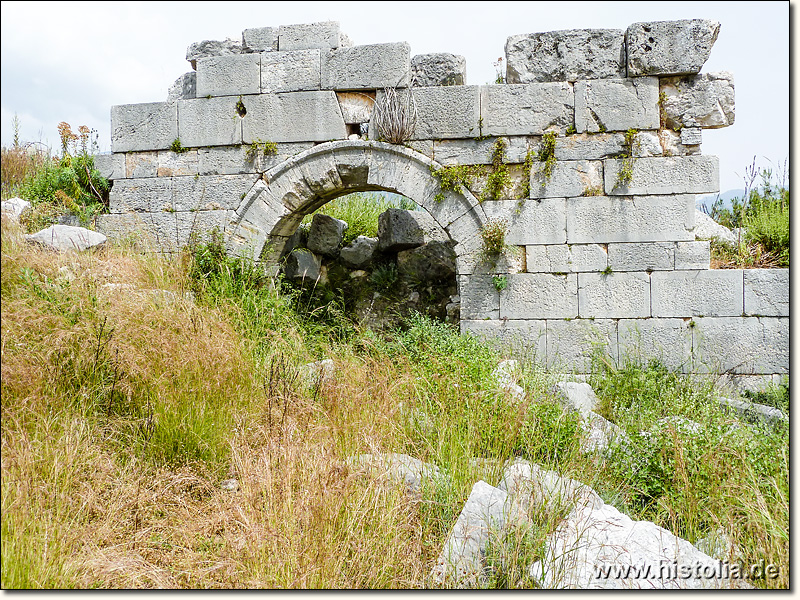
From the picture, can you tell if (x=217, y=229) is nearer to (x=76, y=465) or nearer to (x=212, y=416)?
(x=212, y=416)

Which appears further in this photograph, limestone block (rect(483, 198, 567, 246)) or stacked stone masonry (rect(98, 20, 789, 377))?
limestone block (rect(483, 198, 567, 246))

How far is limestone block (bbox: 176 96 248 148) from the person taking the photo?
6.30 meters

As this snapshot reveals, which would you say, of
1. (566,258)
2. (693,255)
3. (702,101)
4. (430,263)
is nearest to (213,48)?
(430,263)

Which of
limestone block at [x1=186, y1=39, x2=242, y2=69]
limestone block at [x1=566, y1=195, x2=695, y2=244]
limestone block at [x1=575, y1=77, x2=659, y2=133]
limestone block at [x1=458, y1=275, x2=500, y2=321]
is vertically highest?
limestone block at [x1=186, y1=39, x2=242, y2=69]

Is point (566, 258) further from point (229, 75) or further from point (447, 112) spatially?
point (229, 75)

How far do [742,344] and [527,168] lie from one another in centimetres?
269

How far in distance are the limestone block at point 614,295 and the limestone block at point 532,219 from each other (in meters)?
0.52

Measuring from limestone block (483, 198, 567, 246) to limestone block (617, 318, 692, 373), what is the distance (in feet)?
3.66

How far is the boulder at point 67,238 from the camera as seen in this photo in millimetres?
5383

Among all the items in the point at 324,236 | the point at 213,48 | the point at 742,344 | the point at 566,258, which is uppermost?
the point at 213,48

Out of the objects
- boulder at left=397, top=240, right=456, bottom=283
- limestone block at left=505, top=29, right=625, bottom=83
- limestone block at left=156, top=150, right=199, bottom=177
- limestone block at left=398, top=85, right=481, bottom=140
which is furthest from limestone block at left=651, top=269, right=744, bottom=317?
limestone block at left=156, top=150, right=199, bottom=177

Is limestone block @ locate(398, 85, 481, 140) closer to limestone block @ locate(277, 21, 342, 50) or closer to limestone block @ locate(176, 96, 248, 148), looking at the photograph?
limestone block @ locate(277, 21, 342, 50)

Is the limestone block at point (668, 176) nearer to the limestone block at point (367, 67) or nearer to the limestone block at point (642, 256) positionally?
the limestone block at point (642, 256)

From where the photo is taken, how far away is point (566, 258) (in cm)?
582
